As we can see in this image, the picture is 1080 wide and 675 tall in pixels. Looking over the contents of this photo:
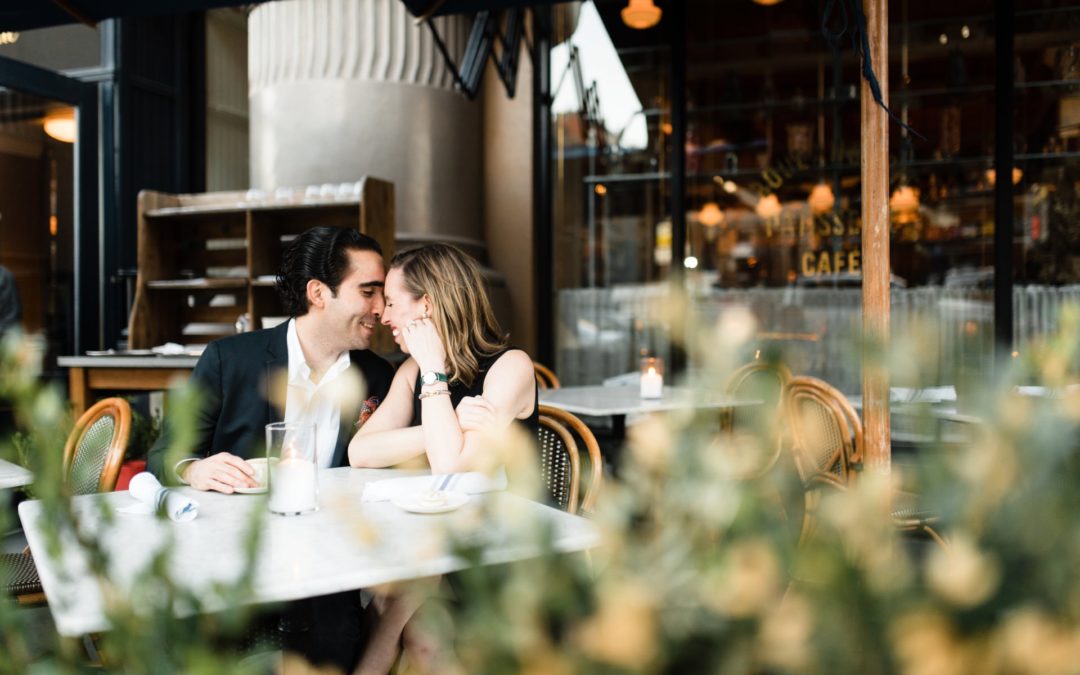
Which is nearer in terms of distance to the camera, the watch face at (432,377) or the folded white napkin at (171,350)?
the watch face at (432,377)

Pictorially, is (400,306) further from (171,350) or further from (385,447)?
(171,350)

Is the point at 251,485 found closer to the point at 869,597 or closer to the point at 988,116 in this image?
the point at 869,597

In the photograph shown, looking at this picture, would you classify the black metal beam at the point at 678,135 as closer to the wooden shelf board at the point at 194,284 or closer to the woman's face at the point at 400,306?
the wooden shelf board at the point at 194,284

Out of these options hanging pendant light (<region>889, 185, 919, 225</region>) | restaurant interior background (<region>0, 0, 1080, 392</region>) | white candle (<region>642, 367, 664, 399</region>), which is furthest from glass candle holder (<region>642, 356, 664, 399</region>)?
hanging pendant light (<region>889, 185, 919, 225</region>)

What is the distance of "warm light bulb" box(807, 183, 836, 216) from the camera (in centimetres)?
689

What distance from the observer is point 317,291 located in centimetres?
251

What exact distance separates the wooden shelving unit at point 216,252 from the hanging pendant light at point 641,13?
85.5 inches

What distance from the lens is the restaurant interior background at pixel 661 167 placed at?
Answer: 231 inches

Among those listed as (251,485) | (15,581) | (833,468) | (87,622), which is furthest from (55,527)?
(833,468)

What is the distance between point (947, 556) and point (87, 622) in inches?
40.5

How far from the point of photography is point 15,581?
2.34 m

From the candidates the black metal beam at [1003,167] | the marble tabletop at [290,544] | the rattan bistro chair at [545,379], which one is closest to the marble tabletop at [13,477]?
the marble tabletop at [290,544]

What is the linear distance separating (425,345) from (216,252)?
3.66 metres

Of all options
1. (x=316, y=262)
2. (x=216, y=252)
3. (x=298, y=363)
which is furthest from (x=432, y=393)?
(x=216, y=252)
